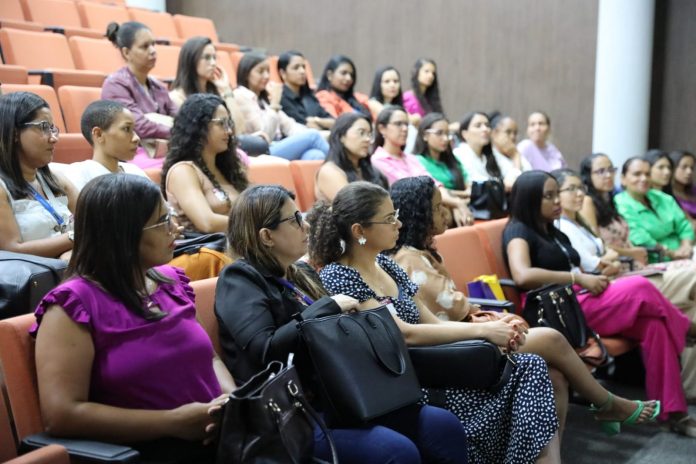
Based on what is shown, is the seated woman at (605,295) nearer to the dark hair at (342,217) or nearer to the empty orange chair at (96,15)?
the dark hair at (342,217)

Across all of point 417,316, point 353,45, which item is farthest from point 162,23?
point 417,316

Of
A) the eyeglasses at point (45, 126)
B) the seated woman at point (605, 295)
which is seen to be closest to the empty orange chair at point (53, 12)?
the eyeglasses at point (45, 126)

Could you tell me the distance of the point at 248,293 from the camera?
1.95m

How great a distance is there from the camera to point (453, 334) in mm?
2324

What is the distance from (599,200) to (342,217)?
246 centimetres

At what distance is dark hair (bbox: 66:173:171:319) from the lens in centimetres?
166

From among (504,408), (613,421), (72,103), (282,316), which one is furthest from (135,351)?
(72,103)

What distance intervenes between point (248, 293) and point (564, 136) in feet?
16.3

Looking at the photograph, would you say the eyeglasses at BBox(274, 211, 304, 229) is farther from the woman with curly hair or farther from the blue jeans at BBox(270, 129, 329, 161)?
the blue jeans at BBox(270, 129, 329, 161)

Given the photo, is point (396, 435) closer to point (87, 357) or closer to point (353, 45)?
point (87, 357)

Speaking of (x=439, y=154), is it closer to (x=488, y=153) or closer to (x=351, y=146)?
(x=488, y=153)

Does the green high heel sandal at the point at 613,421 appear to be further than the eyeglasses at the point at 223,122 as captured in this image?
No

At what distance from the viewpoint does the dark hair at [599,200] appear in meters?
4.34

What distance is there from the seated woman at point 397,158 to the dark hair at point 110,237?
96.7 inches
